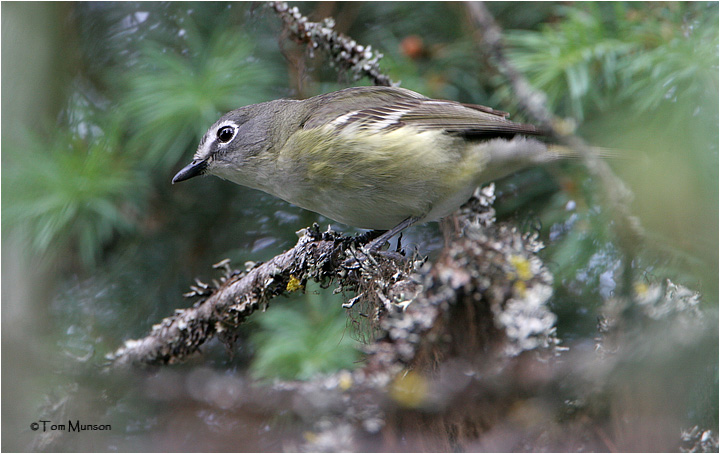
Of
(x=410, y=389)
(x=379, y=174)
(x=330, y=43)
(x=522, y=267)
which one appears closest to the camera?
(x=410, y=389)

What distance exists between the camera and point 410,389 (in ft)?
3.36

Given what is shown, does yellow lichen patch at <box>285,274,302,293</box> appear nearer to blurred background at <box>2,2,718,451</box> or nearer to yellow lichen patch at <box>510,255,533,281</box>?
blurred background at <box>2,2,718,451</box>

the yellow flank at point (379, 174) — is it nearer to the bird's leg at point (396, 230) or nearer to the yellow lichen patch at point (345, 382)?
the bird's leg at point (396, 230)

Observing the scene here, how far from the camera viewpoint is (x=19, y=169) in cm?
163

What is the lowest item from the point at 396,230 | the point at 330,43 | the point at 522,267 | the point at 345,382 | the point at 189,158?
the point at 345,382

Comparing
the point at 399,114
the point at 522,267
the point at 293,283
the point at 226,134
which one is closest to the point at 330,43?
the point at 399,114

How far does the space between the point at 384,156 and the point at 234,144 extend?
1.73 feet

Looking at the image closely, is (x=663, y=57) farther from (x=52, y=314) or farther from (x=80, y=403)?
(x=52, y=314)

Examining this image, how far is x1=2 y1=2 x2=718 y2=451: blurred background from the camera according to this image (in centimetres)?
138

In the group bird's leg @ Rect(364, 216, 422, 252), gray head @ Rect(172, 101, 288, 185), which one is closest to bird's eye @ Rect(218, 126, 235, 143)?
gray head @ Rect(172, 101, 288, 185)

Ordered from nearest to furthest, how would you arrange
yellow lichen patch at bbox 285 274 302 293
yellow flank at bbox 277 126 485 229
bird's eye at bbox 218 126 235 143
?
yellow lichen patch at bbox 285 274 302 293 → yellow flank at bbox 277 126 485 229 → bird's eye at bbox 218 126 235 143

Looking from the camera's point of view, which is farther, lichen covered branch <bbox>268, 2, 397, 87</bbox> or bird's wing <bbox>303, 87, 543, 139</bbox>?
bird's wing <bbox>303, 87, 543, 139</bbox>

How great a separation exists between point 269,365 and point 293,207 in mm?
611

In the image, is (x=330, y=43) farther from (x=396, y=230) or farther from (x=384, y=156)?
(x=396, y=230)
